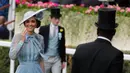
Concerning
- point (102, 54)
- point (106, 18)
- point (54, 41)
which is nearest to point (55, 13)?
point (54, 41)

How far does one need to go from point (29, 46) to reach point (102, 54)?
67.1 inches

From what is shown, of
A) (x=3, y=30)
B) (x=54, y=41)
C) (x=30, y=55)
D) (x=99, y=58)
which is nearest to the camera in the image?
(x=99, y=58)

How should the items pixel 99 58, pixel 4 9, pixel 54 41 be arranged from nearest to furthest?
pixel 99 58 < pixel 54 41 < pixel 4 9

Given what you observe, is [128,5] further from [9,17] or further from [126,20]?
[9,17]

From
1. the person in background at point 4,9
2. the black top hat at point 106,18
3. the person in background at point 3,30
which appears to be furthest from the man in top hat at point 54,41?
the person in background at point 4,9

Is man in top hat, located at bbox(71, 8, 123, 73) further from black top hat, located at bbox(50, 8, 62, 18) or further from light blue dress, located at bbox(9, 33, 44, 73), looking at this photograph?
black top hat, located at bbox(50, 8, 62, 18)

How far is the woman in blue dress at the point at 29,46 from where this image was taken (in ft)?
19.7

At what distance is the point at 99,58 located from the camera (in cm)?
459

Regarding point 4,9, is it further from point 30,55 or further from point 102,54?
point 102,54

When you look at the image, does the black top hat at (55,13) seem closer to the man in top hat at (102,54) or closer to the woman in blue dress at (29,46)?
the woman in blue dress at (29,46)

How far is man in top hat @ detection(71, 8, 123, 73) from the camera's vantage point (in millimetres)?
4539

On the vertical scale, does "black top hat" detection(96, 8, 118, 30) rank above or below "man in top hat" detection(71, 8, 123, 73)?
above

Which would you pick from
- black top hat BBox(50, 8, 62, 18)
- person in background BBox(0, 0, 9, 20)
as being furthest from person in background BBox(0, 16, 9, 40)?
black top hat BBox(50, 8, 62, 18)

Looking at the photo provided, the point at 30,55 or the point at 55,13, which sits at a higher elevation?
the point at 55,13
